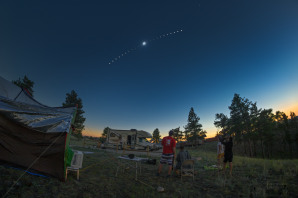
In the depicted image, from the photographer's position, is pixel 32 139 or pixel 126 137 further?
pixel 126 137

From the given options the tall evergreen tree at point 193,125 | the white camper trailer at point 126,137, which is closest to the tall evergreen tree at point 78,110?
the white camper trailer at point 126,137

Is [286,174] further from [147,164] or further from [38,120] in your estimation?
[38,120]

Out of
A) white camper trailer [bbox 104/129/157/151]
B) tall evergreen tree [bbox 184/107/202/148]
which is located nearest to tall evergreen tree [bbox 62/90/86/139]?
white camper trailer [bbox 104/129/157/151]

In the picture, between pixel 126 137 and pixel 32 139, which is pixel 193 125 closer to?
pixel 126 137

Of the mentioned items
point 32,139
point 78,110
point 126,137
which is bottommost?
point 126,137

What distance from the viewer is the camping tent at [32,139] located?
13.2 feet

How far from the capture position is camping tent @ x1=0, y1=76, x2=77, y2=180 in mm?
4023

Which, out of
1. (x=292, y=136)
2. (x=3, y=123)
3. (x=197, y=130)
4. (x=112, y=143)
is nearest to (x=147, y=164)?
(x=3, y=123)

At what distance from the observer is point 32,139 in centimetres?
428

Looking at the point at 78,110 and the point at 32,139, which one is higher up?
the point at 78,110

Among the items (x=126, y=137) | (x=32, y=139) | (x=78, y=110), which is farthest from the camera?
(x=78, y=110)

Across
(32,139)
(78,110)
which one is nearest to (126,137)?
(32,139)

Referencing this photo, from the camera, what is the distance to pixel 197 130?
1395 inches

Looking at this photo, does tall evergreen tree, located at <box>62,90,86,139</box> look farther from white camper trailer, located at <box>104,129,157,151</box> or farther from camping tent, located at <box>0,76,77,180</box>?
camping tent, located at <box>0,76,77,180</box>
